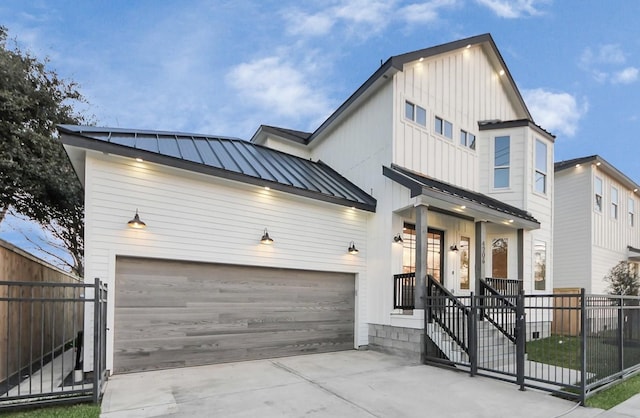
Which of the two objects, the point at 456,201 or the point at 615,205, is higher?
the point at 615,205

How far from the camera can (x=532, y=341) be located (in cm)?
1016

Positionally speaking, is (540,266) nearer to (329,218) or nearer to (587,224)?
(587,224)

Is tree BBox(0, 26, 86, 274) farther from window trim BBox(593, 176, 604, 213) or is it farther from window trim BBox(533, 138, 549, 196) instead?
window trim BBox(593, 176, 604, 213)

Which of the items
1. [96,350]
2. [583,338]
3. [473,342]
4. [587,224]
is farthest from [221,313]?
[587,224]

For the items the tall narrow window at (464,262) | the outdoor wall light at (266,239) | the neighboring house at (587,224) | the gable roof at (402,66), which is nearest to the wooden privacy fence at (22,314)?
the outdoor wall light at (266,239)

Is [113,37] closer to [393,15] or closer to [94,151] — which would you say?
[393,15]

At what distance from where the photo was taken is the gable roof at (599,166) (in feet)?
45.2

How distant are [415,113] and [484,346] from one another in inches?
224

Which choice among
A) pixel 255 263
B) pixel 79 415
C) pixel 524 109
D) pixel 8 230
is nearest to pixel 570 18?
pixel 524 109

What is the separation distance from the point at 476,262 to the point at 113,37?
21.2 metres

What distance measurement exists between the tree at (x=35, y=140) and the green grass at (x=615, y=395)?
46.9 feet

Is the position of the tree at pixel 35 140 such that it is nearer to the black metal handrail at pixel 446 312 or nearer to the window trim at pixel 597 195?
the black metal handrail at pixel 446 312

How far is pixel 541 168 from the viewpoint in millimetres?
11289

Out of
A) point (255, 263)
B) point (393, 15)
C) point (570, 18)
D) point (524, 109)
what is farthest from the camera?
point (570, 18)
